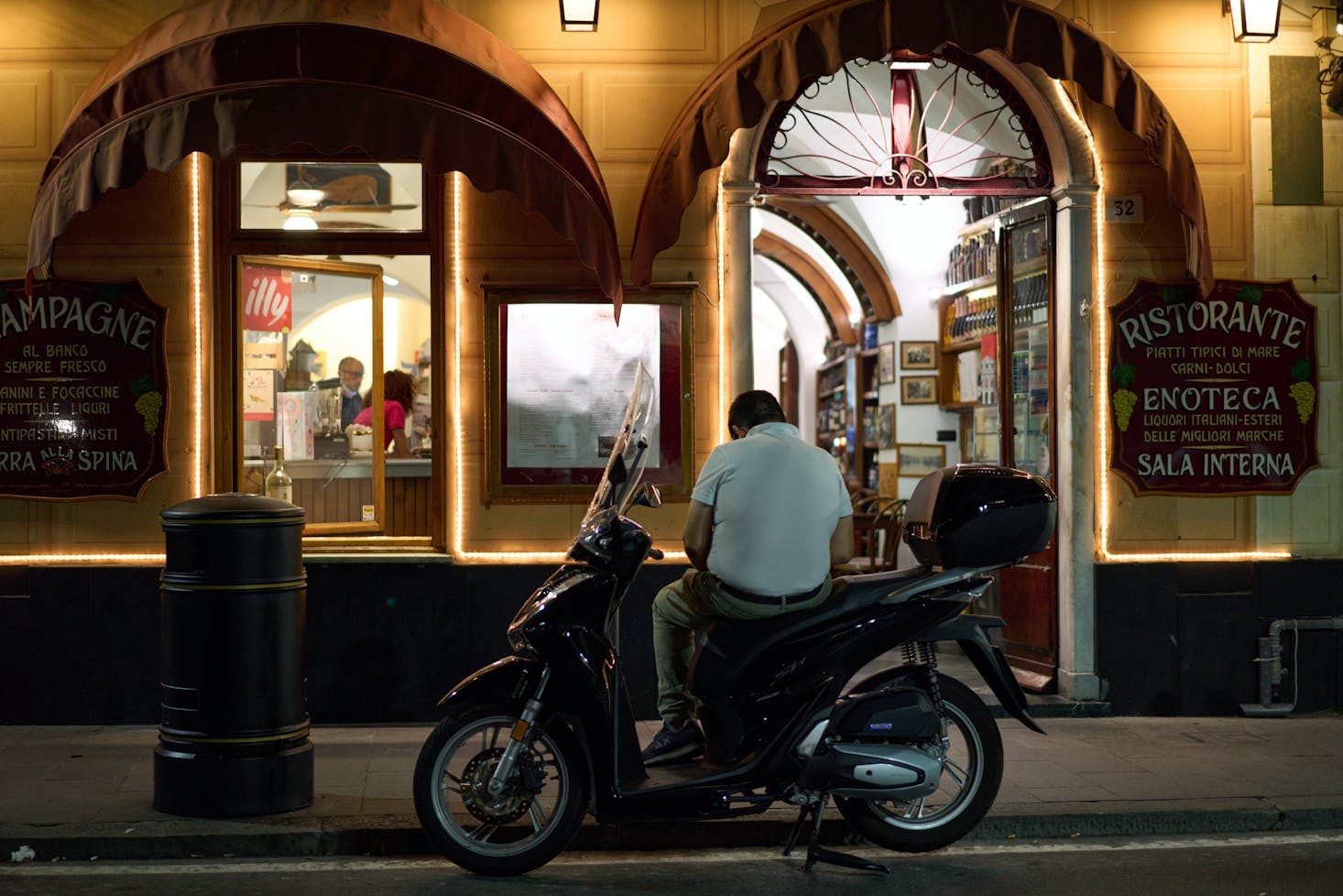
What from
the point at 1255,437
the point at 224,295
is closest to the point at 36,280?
the point at 224,295

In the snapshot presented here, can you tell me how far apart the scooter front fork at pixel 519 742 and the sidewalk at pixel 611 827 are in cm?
60

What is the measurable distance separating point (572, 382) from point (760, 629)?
120 inches

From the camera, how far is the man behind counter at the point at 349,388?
29.1 feet

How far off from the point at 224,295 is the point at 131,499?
1.27 metres

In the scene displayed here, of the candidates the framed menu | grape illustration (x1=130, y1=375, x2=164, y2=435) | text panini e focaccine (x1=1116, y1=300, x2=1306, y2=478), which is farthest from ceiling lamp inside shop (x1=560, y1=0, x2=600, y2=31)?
text panini e focaccine (x1=1116, y1=300, x2=1306, y2=478)

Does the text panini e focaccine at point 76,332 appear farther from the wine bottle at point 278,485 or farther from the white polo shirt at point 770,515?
the white polo shirt at point 770,515

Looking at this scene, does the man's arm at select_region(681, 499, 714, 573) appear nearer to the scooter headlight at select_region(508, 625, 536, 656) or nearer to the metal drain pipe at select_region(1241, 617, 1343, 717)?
the scooter headlight at select_region(508, 625, 536, 656)

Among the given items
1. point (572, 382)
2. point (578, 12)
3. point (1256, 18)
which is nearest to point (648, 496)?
point (572, 382)

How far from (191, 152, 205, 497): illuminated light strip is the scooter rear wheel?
4.40 m

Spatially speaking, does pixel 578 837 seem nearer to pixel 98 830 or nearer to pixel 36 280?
pixel 98 830

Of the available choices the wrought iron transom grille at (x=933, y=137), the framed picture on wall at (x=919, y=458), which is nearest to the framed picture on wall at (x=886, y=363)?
the framed picture on wall at (x=919, y=458)

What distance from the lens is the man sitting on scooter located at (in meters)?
5.76

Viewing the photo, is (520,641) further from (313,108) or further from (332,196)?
(332,196)

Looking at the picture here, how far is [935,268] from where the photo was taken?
46.9ft
